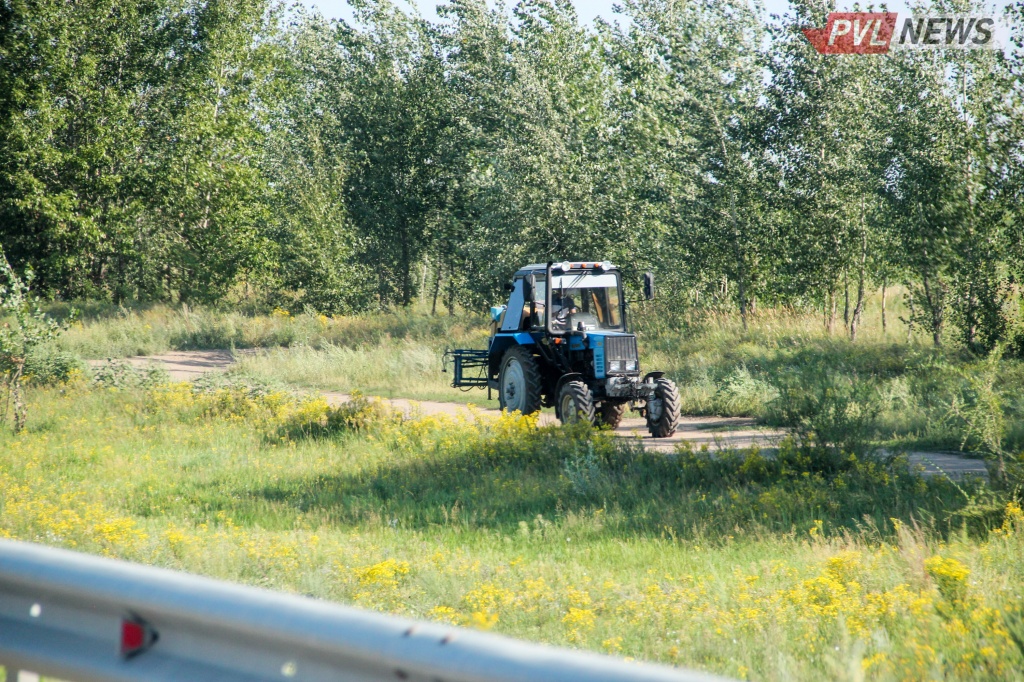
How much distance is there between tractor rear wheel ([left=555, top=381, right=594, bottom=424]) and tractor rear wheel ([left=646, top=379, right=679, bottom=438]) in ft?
2.87

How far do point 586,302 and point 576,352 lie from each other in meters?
0.88

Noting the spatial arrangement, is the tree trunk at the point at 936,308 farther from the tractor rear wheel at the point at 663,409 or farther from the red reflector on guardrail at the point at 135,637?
the red reflector on guardrail at the point at 135,637

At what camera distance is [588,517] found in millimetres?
8195

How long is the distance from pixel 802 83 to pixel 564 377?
41.0ft

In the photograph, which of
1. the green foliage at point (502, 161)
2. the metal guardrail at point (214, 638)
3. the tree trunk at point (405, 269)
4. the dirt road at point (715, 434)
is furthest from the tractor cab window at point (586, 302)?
the tree trunk at point (405, 269)

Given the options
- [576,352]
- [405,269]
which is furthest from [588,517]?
[405,269]

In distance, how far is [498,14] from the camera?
99.2ft

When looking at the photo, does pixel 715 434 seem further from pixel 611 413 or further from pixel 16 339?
pixel 16 339

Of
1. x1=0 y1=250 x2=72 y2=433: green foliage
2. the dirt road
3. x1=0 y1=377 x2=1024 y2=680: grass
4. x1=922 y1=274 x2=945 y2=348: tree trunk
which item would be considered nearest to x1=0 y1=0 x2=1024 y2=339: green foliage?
x1=922 y1=274 x2=945 y2=348: tree trunk

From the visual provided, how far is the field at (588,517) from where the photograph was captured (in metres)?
4.83

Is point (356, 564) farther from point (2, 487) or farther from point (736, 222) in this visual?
point (736, 222)

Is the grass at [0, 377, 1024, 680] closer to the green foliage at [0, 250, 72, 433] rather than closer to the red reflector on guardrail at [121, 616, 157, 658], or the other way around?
the green foliage at [0, 250, 72, 433]

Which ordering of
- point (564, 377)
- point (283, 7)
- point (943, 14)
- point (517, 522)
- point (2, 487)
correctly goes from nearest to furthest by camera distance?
1. point (517, 522)
2. point (2, 487)
3. point (564, 377)
4. point (943, 14)
5. point (283, 7)

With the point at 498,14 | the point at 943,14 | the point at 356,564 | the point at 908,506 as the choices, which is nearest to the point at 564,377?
the point at 908,506
